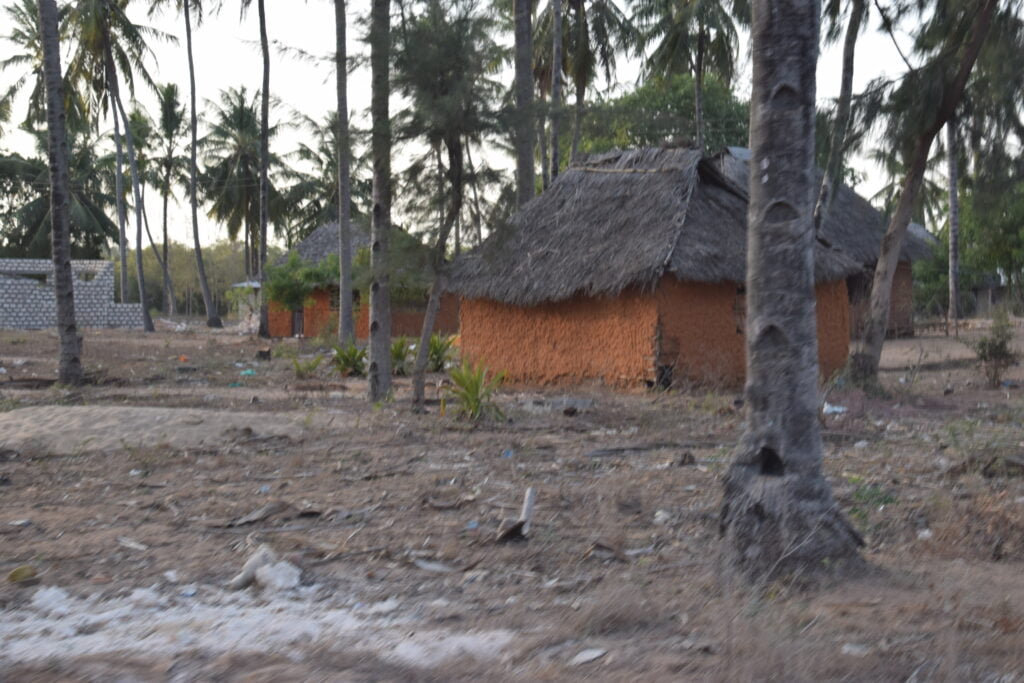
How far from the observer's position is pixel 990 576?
4258 millimetres

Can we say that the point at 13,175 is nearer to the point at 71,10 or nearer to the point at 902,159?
the point at 71,10

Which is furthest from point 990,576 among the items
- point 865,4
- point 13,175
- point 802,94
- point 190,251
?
point 190,251

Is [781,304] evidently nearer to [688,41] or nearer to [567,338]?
[567,338]

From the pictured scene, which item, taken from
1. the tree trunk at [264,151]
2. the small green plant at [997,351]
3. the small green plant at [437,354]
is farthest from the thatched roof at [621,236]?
the tree trunk at [264,151]

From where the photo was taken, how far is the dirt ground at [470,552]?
130 inches

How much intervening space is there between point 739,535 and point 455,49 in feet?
23.2

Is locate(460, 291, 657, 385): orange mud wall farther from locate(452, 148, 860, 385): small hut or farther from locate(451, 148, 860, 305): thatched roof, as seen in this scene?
locate(451, 148, 860, 305): thatched roof

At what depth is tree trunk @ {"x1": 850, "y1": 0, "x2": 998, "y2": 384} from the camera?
36.3 ft

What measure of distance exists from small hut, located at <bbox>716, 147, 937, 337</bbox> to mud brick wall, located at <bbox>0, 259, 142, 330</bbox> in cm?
2162

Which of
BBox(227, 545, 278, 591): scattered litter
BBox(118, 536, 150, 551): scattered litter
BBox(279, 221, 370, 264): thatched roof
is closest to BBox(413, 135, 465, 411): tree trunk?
BBox(118, 536, 150, 551): scattered litter

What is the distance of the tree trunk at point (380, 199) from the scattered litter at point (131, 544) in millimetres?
6077

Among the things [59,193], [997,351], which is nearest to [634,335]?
[997,351]

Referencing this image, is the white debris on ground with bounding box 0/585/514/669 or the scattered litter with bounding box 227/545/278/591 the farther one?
the scattered litter with bounding box 227/545/278/591

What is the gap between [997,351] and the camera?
12.8 metres
